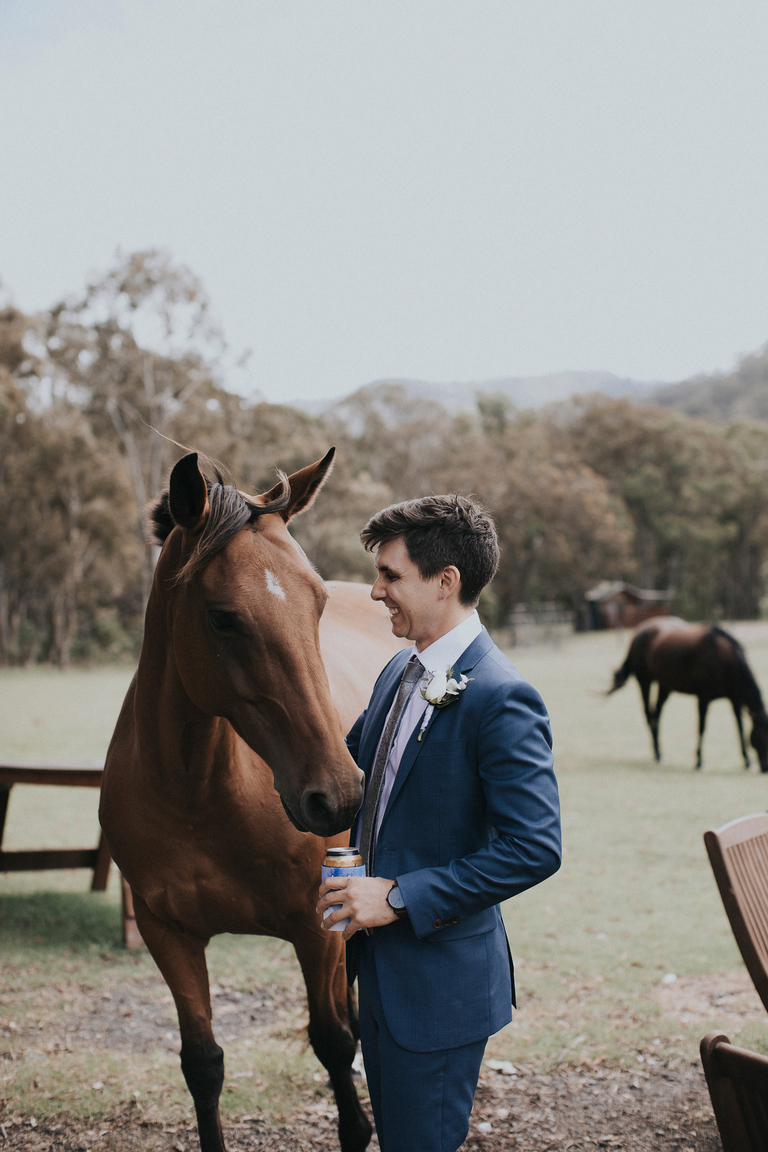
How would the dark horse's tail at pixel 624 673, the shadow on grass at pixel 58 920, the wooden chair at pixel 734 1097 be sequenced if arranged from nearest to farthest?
the wooden chair at pixel 734 1097 → the shadow on grass at pixel 58 920 → the dark horse's tail at pixel 624 673

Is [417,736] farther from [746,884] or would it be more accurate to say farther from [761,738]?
[761,738]

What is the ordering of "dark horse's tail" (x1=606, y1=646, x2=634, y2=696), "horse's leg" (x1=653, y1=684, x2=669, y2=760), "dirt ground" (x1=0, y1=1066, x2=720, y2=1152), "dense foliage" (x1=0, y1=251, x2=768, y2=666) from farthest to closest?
"dense foliage" (x1=0, y1=251, x2=768, y2=666)
"dark horse's tail" (x1=606, y1=646, x2=634, y2=696)
"horse's leg" (x1=653, y1=684, x2=669, y2=760)
"dirt ground" (x1=0, y1=1066, x2=720, y2=1152)

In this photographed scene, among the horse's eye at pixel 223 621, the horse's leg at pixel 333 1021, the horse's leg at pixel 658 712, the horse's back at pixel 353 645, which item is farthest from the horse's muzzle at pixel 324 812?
the horse's leg at pixel 658 712

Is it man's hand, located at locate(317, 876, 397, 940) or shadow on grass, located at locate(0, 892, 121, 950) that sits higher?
man's hand, located at locate(317, 876, 397, 940)

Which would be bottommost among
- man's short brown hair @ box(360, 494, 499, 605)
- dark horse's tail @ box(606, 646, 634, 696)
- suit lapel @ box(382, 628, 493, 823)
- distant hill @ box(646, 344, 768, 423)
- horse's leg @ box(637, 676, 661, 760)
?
horse's leg @ box(637, 676, 661, 760)

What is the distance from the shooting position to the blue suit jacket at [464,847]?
162 centimetres

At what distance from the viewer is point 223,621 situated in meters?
1.94

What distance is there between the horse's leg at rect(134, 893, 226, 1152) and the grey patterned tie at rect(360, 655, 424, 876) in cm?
108

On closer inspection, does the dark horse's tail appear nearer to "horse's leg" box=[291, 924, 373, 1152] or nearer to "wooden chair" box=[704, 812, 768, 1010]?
"wooden chair" box=[704, 812, 768, 1010]

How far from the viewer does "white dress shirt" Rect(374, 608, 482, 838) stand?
1.81m

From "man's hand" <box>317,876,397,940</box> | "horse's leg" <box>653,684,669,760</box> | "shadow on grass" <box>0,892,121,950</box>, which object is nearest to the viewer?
"man's hand" <box>317,876,397,940</box>

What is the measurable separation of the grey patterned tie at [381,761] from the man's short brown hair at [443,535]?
9.3 inches

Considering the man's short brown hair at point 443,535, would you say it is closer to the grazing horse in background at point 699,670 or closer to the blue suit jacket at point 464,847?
the blue suit jacket at point 464,847

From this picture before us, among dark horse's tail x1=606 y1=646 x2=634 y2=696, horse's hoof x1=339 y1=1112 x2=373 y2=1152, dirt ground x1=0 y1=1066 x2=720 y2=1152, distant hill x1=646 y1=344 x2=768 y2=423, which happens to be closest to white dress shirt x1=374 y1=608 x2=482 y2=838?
horse's hoof x1=339 y1=1112 x2=373 y2=1152
